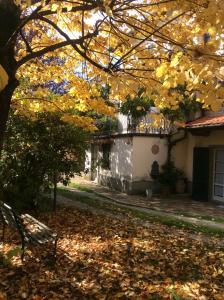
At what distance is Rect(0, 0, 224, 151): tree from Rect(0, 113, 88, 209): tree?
1.12 meters

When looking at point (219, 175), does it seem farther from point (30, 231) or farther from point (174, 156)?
point (30, 231)

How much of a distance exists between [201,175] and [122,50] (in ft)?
36.2

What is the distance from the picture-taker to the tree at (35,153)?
32.3 feet

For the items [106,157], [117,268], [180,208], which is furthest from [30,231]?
[106,157]

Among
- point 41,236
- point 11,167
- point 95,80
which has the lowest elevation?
point 41,236

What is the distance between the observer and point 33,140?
9922 millimetres

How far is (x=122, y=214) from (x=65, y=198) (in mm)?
3600

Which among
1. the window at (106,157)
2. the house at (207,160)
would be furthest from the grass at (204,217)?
the window at (106,157)

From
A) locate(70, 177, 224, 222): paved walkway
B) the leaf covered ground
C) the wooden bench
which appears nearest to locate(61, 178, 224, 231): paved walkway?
locate(70, 177, 224, 222): paved walkway

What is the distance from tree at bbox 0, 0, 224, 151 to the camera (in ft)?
11.5

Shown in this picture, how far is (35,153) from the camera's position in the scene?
9.78 meters

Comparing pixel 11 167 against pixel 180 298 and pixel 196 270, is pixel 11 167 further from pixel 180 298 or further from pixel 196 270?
pixel 180 298

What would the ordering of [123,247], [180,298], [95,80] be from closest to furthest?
[180,298] < [123,247] < [95,80]

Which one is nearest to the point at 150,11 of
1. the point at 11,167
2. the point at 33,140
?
the point at 33,140
